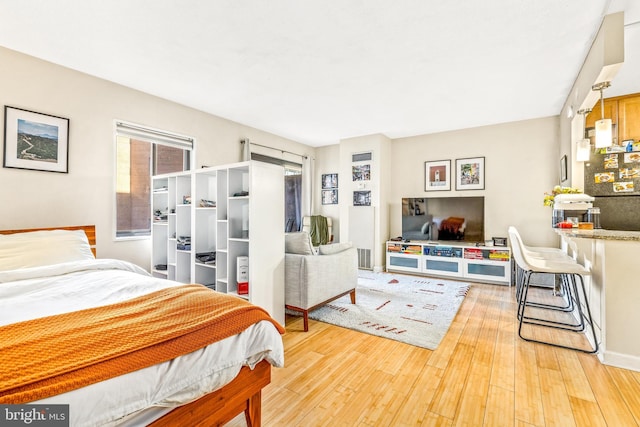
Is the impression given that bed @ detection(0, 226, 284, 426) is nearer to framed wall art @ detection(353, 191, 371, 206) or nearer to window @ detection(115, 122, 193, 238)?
window @ detection(115, 122, 193, 238)

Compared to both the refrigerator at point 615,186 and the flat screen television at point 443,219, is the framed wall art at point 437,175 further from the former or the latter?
the refrigerator at point 615,186

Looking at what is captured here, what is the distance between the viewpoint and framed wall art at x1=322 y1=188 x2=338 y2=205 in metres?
6.29

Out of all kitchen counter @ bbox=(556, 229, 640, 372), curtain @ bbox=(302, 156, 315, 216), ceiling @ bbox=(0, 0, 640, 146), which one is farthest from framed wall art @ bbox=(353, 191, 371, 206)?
kitchen counter @ bbox=(556, 229, 640, 372)

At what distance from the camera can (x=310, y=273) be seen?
2.81m

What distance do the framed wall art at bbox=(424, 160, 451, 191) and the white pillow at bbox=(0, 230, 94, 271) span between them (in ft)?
16.3

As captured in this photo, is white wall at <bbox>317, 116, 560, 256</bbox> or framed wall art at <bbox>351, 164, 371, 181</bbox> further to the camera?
framed wall art at <bbox>351, 164, 371, 181</bbox>

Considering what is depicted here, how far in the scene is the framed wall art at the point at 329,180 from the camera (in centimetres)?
630

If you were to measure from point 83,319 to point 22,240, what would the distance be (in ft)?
5.75

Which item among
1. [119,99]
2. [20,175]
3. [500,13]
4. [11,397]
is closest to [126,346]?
[11,397]

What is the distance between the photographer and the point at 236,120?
4.61 m

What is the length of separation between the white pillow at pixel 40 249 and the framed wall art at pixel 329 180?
4.48 meters

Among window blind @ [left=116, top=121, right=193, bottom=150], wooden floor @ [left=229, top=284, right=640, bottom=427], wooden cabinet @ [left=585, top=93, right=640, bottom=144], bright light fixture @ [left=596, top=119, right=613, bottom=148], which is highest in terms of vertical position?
wooden cabinet @ [left=585, top=93, right=640, bottom=144]

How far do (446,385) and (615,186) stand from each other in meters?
3.33

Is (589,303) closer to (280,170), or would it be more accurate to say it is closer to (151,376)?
(280,170)
